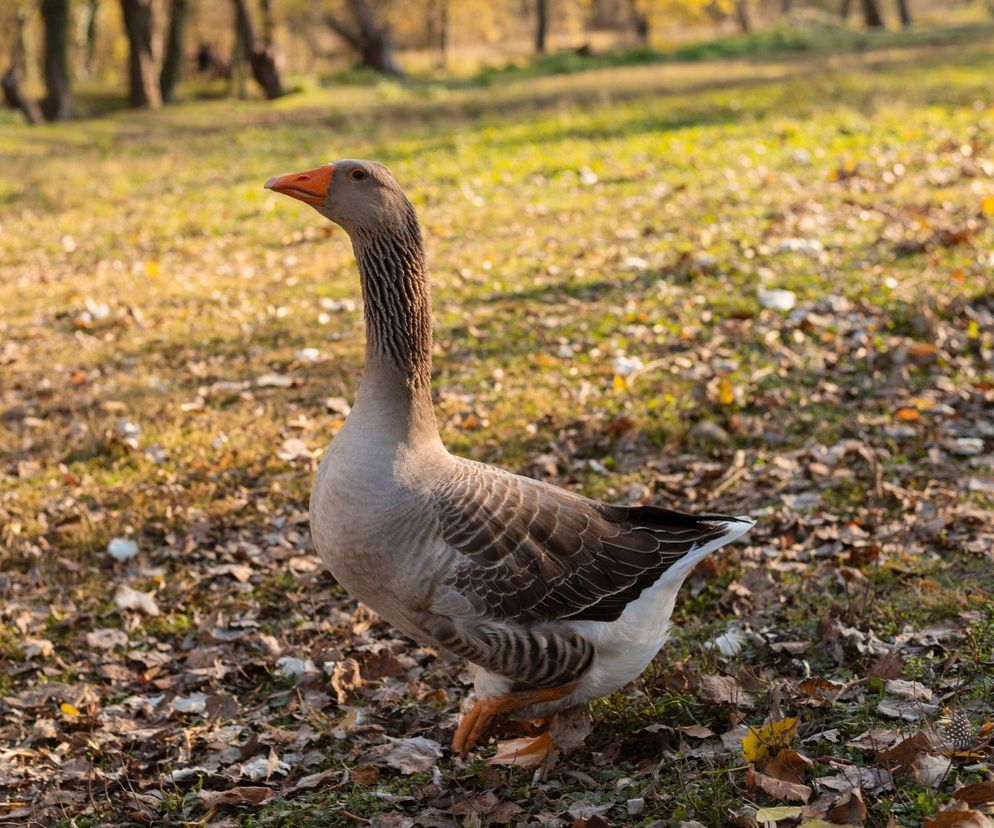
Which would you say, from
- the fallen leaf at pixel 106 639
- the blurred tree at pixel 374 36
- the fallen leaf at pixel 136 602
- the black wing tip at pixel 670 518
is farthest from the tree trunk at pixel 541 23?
the black wing tip at pixel 670 518

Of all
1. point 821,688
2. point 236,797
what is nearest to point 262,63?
point 236,797

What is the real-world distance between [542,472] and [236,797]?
3252 millimetres

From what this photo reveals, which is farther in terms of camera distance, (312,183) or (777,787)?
(312,183)

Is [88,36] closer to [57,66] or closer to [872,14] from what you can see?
[57,66]

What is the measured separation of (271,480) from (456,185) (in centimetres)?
918

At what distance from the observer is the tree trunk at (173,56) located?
31.6 meters

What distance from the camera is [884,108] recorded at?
1797cm

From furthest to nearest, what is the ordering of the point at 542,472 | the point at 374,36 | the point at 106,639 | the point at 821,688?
1. the point at 374,36
2. the point at 542,472
3. the point at 106,639
4. the point at 821,688

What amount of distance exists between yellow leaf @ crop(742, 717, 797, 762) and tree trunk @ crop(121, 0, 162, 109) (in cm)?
2830

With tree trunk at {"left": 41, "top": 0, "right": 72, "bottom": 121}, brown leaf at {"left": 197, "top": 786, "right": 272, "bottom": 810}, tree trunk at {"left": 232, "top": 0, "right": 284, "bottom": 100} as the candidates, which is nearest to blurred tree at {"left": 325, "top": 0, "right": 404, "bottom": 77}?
tree trunk at {"left": 232, "top": 0, "right": 284, "bottom": 100}

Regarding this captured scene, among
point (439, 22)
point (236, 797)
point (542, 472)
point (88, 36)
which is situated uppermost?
point (439, 22)

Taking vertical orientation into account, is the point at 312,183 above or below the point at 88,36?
below

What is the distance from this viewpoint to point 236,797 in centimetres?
413

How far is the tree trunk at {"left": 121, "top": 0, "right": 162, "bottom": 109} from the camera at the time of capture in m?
28.1
